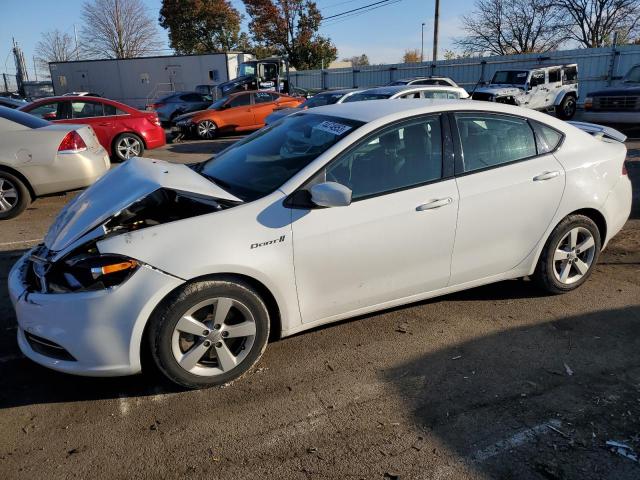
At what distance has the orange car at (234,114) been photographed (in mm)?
16141

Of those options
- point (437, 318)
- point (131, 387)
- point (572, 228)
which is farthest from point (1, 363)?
point (572, 228)

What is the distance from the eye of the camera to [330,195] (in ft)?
9.84

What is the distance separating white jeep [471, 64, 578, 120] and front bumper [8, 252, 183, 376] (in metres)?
15.9

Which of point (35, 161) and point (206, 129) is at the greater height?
point (35, 161)

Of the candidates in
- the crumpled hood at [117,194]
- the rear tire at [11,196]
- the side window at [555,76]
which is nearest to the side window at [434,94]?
the rear tire at [11,196]

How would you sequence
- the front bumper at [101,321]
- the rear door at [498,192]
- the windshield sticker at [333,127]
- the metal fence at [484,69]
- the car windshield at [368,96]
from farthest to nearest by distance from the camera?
the metal fence at [484,69] < the car windshield at [368,96] < the rear door at [498,192] < the windshield sticker at [333,127] < the front bumper at [101,321]

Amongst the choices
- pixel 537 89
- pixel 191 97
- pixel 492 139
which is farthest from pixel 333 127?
pixel 191 97

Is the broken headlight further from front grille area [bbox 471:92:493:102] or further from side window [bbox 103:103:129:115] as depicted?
front grille area [bbox 471:92:493:102]

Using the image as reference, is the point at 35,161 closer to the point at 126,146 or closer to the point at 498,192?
the point at 126,146

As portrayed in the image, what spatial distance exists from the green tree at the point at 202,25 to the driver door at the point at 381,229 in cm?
5149

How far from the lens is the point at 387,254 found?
10.9 ft

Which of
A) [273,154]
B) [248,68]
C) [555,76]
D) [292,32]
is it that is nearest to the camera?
[273,154]

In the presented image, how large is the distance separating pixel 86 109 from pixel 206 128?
5400mm

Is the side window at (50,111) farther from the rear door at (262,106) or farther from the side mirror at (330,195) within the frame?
the side mirror at (330,195)
